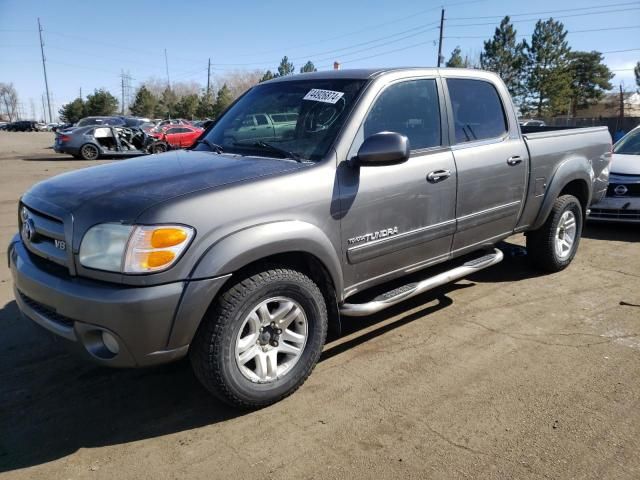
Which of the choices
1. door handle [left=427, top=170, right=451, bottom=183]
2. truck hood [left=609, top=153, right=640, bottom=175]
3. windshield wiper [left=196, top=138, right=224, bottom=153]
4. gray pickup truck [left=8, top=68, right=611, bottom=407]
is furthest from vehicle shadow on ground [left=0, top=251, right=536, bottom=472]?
truck hood [left=609, top=153, right=640, bottom=175]

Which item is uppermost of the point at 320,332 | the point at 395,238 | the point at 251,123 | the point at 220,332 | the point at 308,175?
the point at 251,123

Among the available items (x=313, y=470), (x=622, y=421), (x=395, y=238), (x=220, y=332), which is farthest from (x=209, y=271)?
(x=622, y=421)

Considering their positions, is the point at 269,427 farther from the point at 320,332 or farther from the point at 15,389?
the point at 15,389

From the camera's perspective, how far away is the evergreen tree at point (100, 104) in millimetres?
65812

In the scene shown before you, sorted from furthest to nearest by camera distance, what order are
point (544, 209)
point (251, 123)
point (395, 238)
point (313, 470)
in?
point (544, 209)
point (251, 123)
point (395, 238)
point (313, 470)

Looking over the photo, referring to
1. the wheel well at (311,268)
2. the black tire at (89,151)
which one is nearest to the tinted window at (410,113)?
the wheel well at (311,268)

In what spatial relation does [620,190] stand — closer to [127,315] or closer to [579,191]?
[579,191]

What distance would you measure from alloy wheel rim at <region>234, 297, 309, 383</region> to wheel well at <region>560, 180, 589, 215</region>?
358 centimetres

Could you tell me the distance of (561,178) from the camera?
4.89 meters

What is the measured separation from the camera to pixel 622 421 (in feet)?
9.16

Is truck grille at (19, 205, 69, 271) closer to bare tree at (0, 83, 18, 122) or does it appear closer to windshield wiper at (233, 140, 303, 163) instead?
windshield wiper at (233, 140, 303, 163)

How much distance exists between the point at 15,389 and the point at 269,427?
1633 mm

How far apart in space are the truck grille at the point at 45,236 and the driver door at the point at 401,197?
156 cm

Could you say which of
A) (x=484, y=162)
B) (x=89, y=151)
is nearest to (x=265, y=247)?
(x=484, y=162)
